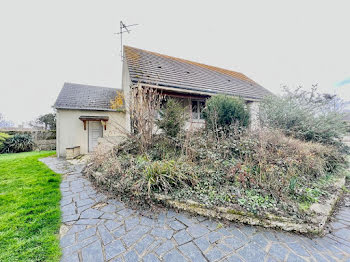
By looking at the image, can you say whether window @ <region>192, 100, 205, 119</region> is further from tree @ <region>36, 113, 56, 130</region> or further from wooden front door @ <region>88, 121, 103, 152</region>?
tree @ <region>36, 113, 56, 130</region>

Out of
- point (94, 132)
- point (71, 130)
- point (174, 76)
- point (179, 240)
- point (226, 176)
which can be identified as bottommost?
point (179, 240)

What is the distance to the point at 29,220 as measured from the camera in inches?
83.4

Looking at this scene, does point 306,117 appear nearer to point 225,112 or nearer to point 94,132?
point 225,112

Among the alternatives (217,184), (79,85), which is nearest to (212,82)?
(217,184)

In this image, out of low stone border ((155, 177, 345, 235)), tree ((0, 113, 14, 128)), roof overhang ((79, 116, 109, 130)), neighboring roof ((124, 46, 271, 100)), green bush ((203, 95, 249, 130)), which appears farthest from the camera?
tree ((0, 113, 14, 128))

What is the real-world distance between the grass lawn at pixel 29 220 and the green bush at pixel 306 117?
6.78 m

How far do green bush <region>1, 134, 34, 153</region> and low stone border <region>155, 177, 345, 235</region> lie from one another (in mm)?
13453

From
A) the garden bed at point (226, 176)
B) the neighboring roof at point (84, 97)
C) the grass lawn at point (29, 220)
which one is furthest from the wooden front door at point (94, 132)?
the garden bed at point (226, 176)

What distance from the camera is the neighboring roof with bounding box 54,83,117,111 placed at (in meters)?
8.20

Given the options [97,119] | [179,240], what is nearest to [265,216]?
[179,240]

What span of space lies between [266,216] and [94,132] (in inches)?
382

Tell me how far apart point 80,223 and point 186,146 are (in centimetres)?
259

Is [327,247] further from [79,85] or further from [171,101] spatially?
[79,85]

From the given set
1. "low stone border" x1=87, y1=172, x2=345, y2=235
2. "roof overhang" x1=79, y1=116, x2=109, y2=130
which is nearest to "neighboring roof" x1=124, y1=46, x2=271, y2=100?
"roof overhang" x1=79, y1=116, x2=109, y2=130
